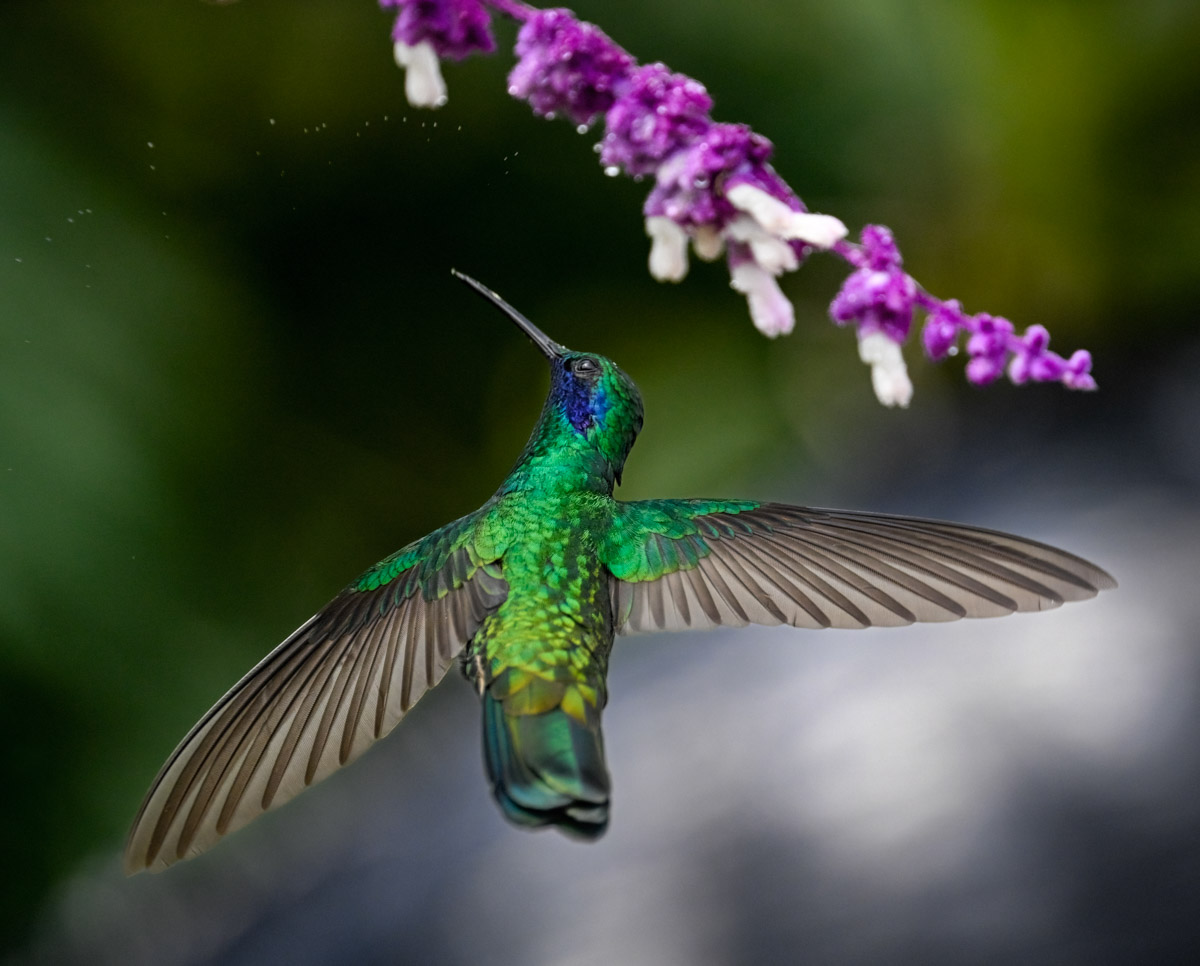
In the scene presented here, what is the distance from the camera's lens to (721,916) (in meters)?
1.92

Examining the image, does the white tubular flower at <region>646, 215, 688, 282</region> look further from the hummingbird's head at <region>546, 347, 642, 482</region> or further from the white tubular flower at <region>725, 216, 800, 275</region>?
the hummingbird's head at <region>546, 347, 642, 482</region>

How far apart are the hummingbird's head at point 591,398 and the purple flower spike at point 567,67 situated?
0.26 m

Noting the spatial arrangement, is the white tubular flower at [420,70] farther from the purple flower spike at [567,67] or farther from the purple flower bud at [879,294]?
the purple flower bud at [879,294]

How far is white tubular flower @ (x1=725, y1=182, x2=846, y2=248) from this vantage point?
24.4 inches

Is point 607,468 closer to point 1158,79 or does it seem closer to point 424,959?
point 424,959

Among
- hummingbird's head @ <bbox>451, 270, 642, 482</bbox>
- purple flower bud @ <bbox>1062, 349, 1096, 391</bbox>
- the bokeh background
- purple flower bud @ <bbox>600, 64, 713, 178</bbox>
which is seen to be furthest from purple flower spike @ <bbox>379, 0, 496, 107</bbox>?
the bokeh background

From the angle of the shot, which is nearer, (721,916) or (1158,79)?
(721,916)

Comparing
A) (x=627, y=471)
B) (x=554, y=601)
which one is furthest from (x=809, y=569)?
(x=627, y=471)

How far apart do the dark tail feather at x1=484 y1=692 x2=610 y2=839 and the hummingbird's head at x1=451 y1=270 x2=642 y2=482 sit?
199 mm

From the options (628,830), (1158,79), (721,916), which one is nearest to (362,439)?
(628,830)

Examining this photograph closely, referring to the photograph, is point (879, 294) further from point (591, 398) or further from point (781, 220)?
point (591, 398)

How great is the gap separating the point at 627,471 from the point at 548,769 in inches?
70.0

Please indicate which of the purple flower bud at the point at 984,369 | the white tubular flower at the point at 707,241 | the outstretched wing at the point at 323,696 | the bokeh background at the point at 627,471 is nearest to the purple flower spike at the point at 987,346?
the purple flower bud at the point at 984,369

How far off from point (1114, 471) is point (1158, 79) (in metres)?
0.80
